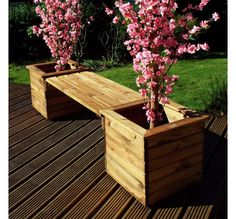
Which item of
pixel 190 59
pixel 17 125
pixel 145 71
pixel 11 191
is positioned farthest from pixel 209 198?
pixel 190 59

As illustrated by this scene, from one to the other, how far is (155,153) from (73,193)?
0.93 m

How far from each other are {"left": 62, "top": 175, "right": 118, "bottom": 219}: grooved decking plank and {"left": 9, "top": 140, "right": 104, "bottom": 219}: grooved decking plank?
285 mm

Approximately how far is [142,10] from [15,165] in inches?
87.7

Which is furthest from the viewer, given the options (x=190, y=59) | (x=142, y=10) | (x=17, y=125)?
(x=190, y=59)

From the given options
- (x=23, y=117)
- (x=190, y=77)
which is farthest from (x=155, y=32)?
(x=190, y=77)

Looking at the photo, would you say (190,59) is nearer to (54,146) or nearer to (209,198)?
(54,146)

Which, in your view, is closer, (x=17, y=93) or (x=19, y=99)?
(x=19, y=99)

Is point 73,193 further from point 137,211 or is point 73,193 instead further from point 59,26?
point 59,26

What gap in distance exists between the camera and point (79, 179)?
3822 mm

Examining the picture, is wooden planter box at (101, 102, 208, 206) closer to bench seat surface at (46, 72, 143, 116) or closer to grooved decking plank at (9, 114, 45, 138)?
bench seat surface at (46, 72, 143, 116)

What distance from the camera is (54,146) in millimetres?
4566

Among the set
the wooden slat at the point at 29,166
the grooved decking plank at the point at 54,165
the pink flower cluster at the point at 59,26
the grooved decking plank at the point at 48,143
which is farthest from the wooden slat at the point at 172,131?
the pink flower cluster at the point at 59,26

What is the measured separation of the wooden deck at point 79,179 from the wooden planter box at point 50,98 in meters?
0.16

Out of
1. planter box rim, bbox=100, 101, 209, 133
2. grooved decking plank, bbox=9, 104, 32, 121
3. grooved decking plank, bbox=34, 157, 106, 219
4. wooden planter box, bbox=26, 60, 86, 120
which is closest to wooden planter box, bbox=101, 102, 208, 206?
planter box rim, bbox=100, 101, 209, 133
